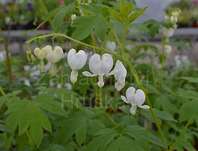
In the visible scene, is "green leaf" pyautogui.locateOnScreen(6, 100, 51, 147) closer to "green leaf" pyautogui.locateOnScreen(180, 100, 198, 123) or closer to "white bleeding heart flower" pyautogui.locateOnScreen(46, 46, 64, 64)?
"white bleeding heart flower" pyautogui.locateOnScreen(46, 46, 64, 64)

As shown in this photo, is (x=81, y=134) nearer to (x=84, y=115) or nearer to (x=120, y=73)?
(x=84, y=115)

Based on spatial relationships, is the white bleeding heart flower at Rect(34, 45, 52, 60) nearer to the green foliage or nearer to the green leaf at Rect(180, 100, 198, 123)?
the green foliage

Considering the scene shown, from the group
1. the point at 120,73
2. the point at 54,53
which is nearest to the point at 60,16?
the point at 54,53

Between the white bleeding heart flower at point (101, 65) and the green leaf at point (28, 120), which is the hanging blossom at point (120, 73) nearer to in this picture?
the white bleeding heart flower at point (101, 65)

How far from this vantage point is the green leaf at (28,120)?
107 centimetres

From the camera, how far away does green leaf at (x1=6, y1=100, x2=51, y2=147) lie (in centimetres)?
107

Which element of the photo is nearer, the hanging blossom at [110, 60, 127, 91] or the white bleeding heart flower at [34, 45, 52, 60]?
the hanging blossom at [110, 60, 127, 91]

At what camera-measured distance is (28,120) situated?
3.52 feet

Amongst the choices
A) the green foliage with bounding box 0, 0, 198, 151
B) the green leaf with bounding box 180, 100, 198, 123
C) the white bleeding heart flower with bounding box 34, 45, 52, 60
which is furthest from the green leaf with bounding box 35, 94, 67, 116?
the green leaf with bounding box 180, 100, 198, 123

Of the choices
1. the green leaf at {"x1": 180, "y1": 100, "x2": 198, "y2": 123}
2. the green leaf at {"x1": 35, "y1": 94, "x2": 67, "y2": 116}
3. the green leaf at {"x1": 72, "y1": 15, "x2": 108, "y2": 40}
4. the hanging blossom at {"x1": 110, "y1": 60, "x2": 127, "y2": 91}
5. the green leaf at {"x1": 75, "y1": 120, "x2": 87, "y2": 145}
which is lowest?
the green leaf at {"x1": 75, "y1": 120, "x2": 87, "y2": 145}

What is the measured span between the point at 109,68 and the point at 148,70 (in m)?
0.60

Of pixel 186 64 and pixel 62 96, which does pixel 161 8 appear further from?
pixel 62 96

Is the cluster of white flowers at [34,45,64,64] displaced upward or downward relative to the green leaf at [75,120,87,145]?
upward

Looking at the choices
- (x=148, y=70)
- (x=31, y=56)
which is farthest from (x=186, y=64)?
(x=31, y=56)
